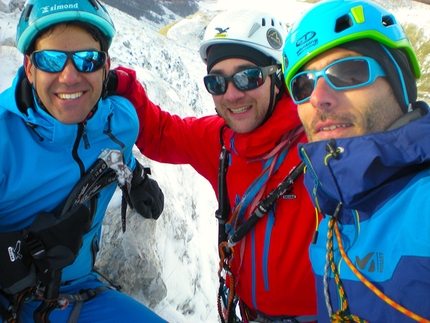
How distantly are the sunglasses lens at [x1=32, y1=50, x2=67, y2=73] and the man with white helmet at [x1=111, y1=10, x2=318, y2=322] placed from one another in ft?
3.33

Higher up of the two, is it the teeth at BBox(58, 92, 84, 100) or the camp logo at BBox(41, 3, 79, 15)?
the camp logo at BBox(41, 3, 79, 15)

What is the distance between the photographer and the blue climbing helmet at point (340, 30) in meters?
1.78

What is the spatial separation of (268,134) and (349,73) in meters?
0.88

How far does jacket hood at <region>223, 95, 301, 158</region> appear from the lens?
2.50 m

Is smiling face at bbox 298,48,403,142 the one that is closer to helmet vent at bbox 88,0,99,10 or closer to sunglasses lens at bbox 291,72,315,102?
sunglasses lens at bbox 291,72,315,102

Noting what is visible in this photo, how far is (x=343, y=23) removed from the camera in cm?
191

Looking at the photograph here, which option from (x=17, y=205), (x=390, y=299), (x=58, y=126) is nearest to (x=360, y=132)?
(x=390, y=299)

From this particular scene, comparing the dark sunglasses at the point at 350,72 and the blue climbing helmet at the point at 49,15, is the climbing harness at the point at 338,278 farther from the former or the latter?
the blue climbing helmet at the point at 49,15

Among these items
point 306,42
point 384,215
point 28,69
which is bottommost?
point 384,215

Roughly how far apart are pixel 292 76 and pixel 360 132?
65 cm

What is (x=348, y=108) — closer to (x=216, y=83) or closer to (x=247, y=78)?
(x=247, y=78)

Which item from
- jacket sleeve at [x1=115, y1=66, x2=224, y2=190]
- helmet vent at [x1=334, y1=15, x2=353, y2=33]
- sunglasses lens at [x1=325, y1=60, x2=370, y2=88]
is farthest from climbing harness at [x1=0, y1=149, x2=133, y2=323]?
helmet vent at [x1=334, y1=15, x2=353, y2=33]

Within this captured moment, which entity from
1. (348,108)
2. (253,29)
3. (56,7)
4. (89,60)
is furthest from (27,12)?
(348,108)

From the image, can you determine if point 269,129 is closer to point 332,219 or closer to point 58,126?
point 332,219
